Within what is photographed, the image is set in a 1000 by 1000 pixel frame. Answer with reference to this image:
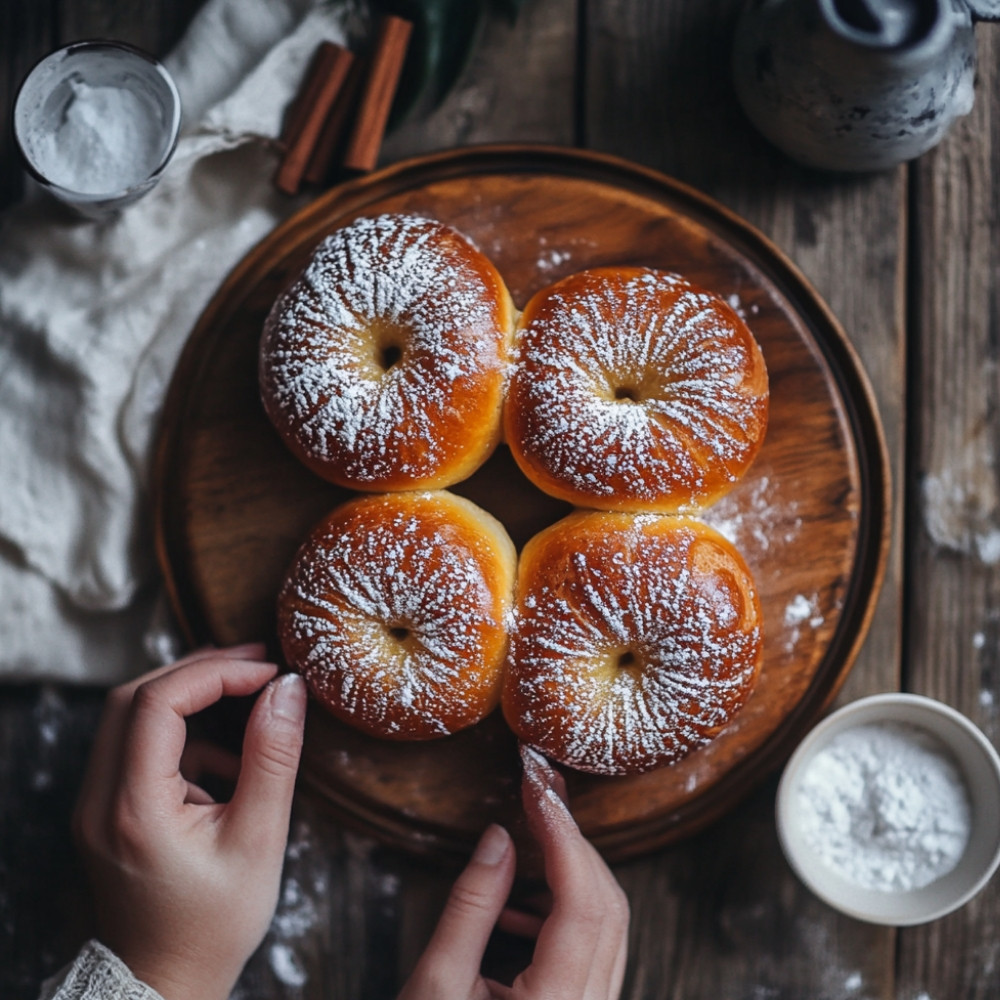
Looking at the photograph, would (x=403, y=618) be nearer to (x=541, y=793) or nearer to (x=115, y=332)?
(x=541, y=793)

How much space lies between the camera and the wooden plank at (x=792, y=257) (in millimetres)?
1385

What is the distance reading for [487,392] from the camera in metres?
1.21

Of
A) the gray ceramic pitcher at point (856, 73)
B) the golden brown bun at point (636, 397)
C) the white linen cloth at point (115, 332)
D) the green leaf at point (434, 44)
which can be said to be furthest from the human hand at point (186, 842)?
the gray ceramic pitcher at point (856, 73)

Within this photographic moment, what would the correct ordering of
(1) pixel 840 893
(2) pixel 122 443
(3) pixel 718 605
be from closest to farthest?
(3) pixel 718 605, (1) pixel 840 893, (2) pixel 122 443

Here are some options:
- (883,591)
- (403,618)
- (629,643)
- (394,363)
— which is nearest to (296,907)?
(403,618)

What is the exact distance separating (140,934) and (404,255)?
0.85 meters

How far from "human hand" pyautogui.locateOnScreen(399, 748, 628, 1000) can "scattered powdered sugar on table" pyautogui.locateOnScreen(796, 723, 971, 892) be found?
0.94ft

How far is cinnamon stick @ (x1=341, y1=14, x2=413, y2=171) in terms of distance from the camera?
1.38 meters

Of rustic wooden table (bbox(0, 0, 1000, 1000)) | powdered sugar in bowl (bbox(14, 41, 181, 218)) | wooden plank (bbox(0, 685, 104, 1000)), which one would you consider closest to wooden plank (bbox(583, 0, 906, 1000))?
rustic wooden table (bbox(0, 0, 1000, 1000))

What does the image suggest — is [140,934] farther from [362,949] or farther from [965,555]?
[965,555]

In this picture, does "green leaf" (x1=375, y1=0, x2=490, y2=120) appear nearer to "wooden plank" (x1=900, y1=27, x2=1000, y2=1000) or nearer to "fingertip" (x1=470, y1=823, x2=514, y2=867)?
"wooden plank" (x1=900, y1=27, x2=1000, y2=1000)

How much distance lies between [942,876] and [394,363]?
0.94m

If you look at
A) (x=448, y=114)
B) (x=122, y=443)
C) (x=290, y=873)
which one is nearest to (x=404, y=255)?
(x=448, y=114)

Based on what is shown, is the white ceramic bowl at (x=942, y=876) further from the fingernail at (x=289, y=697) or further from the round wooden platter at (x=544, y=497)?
the fingernail at (x=289, y=697)
